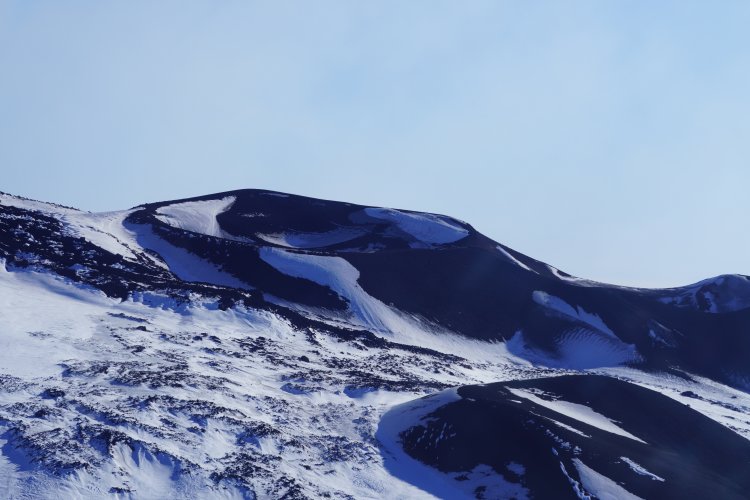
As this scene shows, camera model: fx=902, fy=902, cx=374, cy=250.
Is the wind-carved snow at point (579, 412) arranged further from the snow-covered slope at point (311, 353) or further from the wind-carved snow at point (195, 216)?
the wind-carved snow at point (195, 216)

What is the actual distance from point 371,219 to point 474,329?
1571 inches

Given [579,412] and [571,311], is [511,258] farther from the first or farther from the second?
[579,412]

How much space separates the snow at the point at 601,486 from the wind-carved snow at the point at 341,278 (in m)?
40.3

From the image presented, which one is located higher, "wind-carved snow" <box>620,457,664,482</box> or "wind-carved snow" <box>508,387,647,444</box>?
"wind-carved snow" <box>508,387,647,444</box>

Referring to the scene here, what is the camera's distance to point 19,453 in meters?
37.0

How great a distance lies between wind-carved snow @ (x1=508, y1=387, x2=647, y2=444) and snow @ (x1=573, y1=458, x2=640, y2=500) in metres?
9.63

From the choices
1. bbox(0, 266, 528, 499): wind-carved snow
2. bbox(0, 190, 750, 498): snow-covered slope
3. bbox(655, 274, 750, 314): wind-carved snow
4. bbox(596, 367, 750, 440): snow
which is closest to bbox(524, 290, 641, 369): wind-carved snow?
bbox(0, 190, 750, 498): snow-covered slope

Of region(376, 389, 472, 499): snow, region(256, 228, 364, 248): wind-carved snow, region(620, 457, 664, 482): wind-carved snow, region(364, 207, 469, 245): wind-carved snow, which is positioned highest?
region(364, 207, 469, 245): wind-carved snow

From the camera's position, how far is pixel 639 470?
45250 millimetres

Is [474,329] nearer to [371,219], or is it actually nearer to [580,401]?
[580,401]

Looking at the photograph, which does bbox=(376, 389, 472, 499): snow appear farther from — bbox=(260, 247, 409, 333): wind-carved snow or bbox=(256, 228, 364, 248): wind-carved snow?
bbox=(256, 228, 364, 248): wind-carved snow

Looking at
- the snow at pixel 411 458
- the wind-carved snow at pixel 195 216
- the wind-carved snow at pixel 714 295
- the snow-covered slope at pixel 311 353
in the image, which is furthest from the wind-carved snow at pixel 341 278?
the wind-carved snow at pixel 714 295

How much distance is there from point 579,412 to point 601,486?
46.0 feet

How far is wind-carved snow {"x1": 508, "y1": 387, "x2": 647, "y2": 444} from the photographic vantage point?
5375 centimetres
